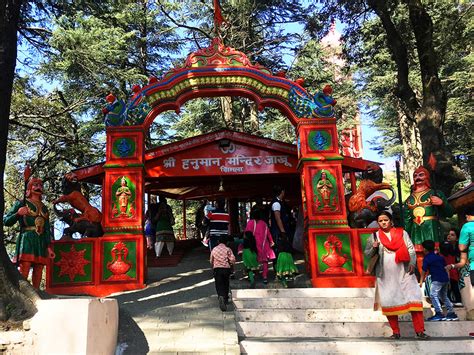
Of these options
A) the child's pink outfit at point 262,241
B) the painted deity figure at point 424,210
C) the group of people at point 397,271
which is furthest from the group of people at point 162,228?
the group of people at point 397,271

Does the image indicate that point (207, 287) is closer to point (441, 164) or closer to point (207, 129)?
point (441, 164)

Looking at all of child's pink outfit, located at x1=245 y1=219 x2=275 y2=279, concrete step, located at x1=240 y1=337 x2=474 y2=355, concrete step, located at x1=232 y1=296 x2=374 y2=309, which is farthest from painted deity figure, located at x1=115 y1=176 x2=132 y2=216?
concrete step, located at x1=240 y1=337 x2=474 y2=355

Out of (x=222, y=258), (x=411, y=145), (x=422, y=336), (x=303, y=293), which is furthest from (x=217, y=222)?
(x=411, y=145)

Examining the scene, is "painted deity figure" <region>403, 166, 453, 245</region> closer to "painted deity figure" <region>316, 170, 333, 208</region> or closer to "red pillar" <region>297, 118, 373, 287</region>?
"red pillar" <region>297, 118, 373, 287</region>

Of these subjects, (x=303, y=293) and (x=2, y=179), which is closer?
(x=2, y=179)

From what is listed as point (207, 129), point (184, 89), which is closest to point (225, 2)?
point (207, 129)

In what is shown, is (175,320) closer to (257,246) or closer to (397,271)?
(257,246)

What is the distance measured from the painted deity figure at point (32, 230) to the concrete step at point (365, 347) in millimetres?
4227

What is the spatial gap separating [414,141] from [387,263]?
16.7 m

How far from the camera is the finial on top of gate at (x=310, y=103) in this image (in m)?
9.41

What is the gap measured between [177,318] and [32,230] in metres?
3.25

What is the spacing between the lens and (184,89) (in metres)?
9.51

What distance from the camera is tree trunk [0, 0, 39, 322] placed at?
4941mm

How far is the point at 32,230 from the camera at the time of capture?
7.62 m
